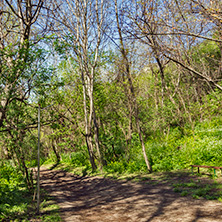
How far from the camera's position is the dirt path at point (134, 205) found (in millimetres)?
5145

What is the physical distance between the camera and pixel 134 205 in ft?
21.9

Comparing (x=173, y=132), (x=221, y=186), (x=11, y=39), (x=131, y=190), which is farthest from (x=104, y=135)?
(x=221, y=186)

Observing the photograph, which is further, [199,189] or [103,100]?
[103,100]

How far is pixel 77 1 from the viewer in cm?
1360

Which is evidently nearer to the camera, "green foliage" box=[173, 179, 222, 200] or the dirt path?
the dirt path

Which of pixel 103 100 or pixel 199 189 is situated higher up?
pixel 103 100

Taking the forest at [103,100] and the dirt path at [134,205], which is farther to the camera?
the forest at [103,100]

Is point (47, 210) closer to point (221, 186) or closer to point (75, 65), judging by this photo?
point (221, 186)

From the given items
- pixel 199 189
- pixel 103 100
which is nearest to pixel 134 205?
pixel 199 189

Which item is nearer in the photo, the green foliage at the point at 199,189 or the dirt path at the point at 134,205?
the dirt path at the point at 134,205

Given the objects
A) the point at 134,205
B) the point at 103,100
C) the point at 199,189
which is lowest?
the point at 134,205

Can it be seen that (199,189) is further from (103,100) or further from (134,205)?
(103,100)

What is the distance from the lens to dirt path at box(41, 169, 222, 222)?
5145 mm

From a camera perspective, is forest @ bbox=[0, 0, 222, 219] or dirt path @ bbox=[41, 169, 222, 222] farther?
forest @ bbox=[0, 0, 222, 219]
